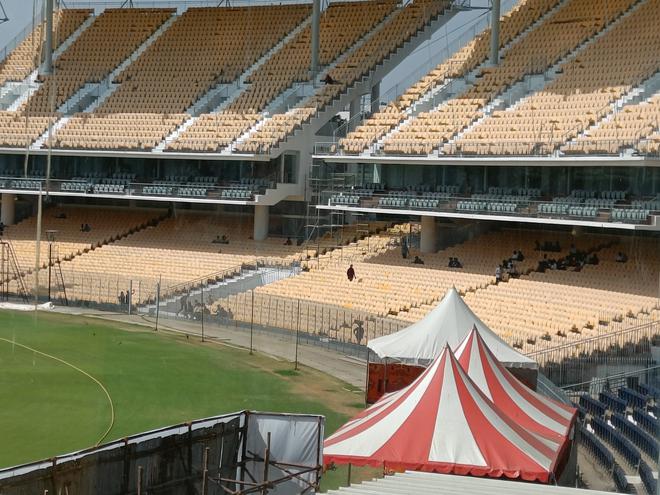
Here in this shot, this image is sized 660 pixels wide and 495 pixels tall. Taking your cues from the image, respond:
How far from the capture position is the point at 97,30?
55.4m

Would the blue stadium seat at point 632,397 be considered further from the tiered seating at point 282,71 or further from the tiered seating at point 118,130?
the tiered seating at point 118,130

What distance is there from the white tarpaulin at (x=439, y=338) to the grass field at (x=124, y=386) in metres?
1.80

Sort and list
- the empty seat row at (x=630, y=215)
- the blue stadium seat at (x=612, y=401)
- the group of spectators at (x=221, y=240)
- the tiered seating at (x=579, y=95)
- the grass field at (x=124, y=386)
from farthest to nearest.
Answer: the group of spectators at (x=221, y=240) → the tiered seating at (x=579, y=95) → the empty seat row at (x=630, y=215) → the blue stadium seat at (x=612, y=401) → the grass field at (x=124, y=386)

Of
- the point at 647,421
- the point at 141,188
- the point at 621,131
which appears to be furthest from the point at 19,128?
the point at 647,421

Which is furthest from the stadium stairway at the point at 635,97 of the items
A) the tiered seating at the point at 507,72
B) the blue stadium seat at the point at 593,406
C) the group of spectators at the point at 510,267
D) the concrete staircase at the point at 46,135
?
the concrete staircase at the point at 46,135

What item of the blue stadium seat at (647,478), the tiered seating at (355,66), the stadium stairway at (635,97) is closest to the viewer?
the blue stadium seat at (647,478)

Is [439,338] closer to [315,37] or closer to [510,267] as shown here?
[510,267]

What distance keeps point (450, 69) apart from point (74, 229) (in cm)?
1665

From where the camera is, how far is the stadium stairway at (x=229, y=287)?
121ft

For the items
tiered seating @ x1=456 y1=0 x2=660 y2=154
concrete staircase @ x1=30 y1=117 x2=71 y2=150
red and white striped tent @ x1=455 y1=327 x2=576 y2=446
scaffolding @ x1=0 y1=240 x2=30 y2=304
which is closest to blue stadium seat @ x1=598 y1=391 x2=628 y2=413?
red and white striped tent @ x1=455 y1=327 x2=576 y2=446

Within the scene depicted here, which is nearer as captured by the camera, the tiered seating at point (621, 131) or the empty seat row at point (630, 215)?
the empty seat row at point (630, 215)

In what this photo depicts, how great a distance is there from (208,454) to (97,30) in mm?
43013

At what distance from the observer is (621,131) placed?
3397 centimetres

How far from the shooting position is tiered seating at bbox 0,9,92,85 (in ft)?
178
